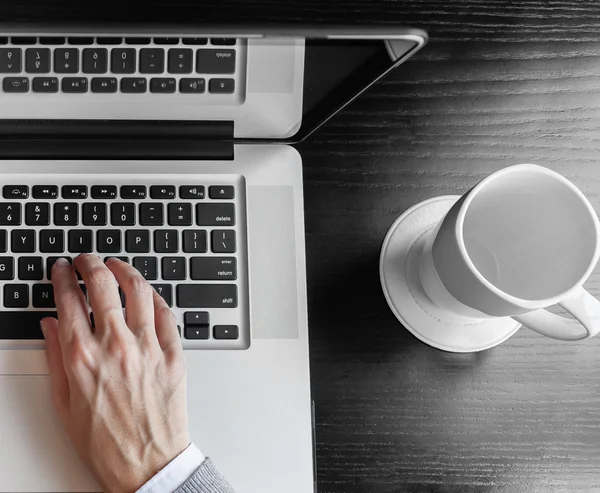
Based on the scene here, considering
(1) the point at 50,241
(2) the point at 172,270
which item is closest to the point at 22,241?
(1) the point at 50,241

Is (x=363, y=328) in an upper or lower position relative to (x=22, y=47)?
lower

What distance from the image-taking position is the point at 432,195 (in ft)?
1.89

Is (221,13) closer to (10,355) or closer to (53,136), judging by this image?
(53,136)

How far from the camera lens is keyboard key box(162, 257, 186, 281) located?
0.52 m

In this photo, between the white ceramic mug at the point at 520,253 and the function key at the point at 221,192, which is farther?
the function key at the point at 221,192

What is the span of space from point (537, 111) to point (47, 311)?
459mm

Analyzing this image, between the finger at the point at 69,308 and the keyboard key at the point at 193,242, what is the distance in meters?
0.09

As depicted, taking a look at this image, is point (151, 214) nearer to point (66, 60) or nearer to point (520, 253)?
point (66, 60)

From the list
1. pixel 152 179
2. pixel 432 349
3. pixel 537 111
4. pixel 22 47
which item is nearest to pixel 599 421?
pixel 432 349

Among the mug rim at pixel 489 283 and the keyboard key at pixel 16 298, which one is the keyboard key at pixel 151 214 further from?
the mug rim at pixel 489 283

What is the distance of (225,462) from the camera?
1.67 ft

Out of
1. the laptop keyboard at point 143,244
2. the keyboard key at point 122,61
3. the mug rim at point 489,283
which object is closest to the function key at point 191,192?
the laptop keyboard at point 143,244

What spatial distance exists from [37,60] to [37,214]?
0.40ft

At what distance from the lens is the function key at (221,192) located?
54cm
